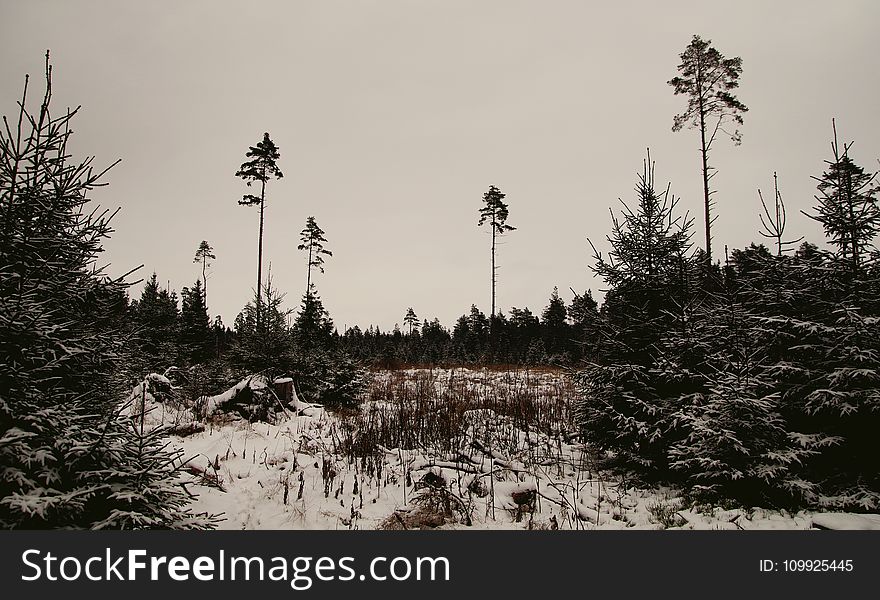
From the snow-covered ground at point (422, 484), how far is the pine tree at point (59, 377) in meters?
0.81

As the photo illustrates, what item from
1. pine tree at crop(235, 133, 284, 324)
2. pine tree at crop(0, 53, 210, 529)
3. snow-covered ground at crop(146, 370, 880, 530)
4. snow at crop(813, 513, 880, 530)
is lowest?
snow-covered ground at crop(146, 370, 880, 530)

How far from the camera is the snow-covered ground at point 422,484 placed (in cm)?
565

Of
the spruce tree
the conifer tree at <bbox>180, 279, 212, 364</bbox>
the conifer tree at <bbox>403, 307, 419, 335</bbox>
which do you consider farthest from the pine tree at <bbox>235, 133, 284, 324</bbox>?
the conifer tree at <bbox>403, 307, 419, 335</bbox>

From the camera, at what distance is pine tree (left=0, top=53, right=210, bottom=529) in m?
3.50

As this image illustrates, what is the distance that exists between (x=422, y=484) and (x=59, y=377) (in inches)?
190

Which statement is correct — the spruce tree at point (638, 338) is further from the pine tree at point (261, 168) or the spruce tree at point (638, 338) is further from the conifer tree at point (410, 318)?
the conifer tree at point (410, 318)

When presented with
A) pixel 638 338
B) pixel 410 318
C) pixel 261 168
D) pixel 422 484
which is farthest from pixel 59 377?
pixel 410 318

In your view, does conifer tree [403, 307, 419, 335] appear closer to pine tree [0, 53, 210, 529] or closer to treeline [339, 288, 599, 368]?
treeline [339, 288, 599, 368]

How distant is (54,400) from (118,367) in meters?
1.24

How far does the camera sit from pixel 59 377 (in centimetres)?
403

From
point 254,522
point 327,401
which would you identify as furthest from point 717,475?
point 327,401

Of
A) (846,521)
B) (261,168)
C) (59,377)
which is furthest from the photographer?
(261,168)

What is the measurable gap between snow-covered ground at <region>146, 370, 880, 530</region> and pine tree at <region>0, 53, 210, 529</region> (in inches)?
31.8

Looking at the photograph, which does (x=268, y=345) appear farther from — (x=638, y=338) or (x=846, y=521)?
(x=846, y=521)
